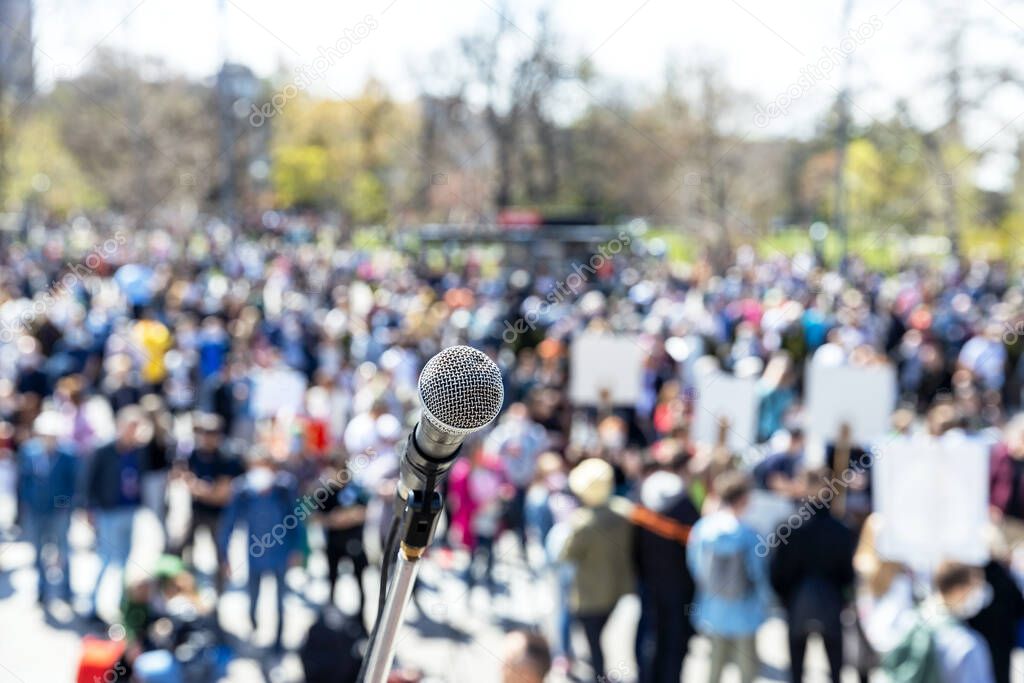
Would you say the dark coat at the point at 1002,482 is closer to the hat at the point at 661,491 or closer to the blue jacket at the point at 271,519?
the hat at the point at 661,491

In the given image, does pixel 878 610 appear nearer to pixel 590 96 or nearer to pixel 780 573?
pixel 780 573

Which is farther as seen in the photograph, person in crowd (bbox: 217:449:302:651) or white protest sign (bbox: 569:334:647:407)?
white protest sign (bbox: 569:334:647:407)

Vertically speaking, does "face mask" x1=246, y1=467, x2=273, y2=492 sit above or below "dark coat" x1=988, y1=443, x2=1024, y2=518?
above

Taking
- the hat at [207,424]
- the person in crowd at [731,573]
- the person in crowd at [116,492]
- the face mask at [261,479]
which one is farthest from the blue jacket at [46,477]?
the person in crowd at [731,573]

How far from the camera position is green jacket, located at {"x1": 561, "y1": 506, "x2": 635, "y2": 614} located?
6551 millimetres

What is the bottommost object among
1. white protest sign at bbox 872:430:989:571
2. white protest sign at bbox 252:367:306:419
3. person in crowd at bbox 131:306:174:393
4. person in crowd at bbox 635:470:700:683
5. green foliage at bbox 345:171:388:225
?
person in crowd at bbox 635:470:700:683

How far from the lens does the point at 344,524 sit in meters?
7.41

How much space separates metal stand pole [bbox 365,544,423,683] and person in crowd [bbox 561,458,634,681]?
4740 mm

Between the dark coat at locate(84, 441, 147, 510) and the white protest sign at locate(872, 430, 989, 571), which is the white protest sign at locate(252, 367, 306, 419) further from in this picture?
the white protest sign at locate(872, 430, 989, 571)

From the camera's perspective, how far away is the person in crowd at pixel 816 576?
20.6 ft

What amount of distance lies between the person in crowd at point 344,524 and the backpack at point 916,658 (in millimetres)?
3635

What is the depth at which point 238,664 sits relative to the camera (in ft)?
23.9

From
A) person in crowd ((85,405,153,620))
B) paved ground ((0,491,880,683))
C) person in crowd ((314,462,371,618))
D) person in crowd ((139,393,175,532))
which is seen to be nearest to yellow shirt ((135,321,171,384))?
paved ground ((0,491,880,683))

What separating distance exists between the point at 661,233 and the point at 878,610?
46.4 metres
